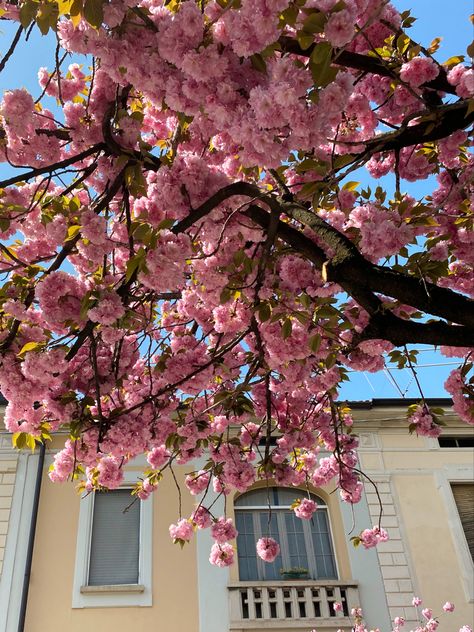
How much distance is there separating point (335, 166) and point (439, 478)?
30.1 feet

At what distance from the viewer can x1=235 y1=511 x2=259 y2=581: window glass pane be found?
1052 cm

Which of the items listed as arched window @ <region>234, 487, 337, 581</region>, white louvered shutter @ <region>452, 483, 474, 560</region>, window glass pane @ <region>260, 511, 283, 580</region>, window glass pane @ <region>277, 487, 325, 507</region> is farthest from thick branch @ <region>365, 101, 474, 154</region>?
white louvered shutter @ <region>452, 483, 474, 560</region>

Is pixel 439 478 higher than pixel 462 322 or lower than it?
higher

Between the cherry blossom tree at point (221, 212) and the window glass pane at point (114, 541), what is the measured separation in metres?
4.76

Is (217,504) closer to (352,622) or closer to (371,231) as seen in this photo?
(352,622)

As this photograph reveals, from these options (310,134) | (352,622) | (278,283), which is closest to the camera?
(310,134)

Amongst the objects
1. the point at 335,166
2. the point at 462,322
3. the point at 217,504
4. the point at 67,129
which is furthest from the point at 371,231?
the point at 217,504

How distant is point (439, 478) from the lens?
37.6 ft

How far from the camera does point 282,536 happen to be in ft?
36.0

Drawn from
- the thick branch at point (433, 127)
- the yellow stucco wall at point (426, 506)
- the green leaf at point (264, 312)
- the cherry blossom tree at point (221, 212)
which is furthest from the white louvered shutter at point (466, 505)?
the thick branch at point (433, 127)

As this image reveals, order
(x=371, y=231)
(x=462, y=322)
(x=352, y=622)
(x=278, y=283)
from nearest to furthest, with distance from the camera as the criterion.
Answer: (x=462, y=322), (x=371, y=231), (x=278, y=283), (x=352, y=622)

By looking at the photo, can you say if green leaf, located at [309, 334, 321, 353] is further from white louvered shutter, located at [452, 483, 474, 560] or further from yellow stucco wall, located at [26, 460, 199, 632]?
white louvered shutter, located at [452, 483, 474, 560]

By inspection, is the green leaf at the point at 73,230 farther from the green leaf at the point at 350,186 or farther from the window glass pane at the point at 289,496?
the window glass pane at the point at 289,496

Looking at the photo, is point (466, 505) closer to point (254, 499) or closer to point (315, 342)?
point (254, 499)
